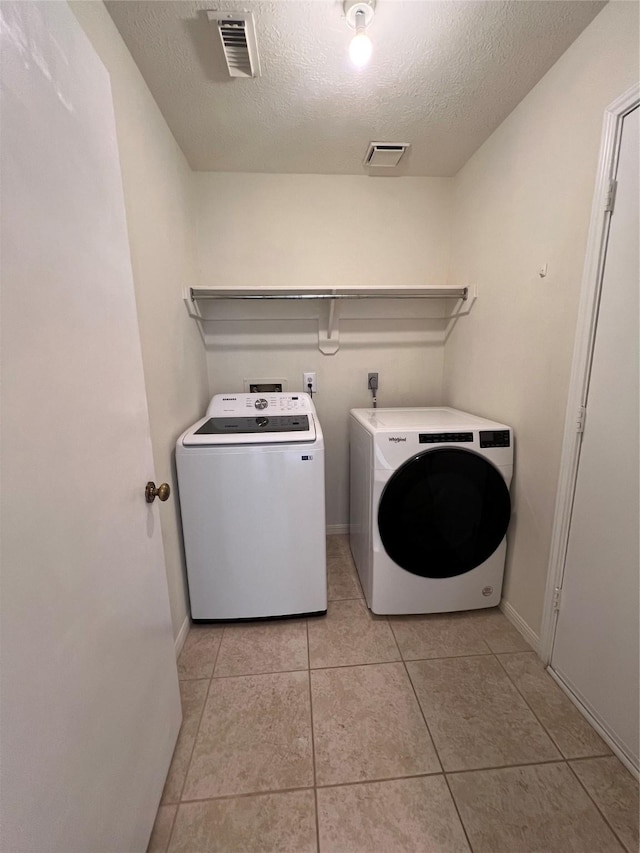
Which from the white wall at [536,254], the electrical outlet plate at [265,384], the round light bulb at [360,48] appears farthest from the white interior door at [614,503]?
the electrical outlet plate at [265,384]

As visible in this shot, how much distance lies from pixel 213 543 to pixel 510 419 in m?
1.51

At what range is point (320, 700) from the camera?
1246mm

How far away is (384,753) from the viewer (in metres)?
1.08

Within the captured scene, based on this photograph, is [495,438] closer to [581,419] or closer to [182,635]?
[581,419]

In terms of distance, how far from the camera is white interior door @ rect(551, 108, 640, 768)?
39.2 inches

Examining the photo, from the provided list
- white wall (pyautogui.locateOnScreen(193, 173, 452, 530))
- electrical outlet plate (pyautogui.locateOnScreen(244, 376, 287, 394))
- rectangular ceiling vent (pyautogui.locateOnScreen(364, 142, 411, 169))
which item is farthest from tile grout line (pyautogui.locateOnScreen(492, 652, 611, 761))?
rectangular ceiling vent (pyautogui.locateOnScreen(364, 142, 411, 169))

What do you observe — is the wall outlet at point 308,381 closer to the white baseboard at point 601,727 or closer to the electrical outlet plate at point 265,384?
the electrical outlet plate at point 265,384

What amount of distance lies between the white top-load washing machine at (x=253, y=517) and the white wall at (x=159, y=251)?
10cm

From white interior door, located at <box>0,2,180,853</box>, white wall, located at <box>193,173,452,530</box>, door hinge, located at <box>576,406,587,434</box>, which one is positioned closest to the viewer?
white interior door, located at <box>0,2,180,853</box>

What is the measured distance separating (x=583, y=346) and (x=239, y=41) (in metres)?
1.61

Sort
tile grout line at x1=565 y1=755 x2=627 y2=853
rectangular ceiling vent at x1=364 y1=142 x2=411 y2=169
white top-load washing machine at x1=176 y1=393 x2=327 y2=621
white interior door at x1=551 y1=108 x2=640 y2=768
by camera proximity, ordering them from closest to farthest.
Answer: tile grout line at x1=565 y1=755 x2=627 y2=853
white interior door at x1=551 y1=108 x2=640 y2=768
white top-load washing machine at x1=176 y1=393 x2=327 y2=621
rectangular ceiling vent at x1=364 y1=142 x2=411 y2=169

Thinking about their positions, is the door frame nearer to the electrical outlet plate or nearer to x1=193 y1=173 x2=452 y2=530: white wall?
x1=193 y1=173 x2=452 y2=530: white wall

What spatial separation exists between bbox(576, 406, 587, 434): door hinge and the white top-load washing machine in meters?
0.98

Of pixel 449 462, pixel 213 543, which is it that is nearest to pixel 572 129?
pixel 449 462
